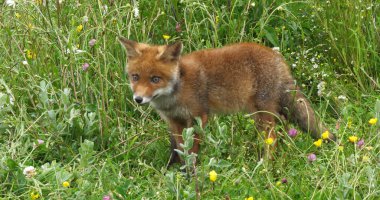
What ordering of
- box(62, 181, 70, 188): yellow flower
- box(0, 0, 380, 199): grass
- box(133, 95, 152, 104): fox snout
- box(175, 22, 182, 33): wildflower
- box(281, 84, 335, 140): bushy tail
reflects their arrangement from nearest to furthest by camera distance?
box(62, 181, 70, 188): yellow flower → box(0, 0, 380, 199): grass → box(133, 95, 152, 104): fox snout → box(281, 84, 335, 140): bushy tail → box(175, 22, 182, 33): wildflower

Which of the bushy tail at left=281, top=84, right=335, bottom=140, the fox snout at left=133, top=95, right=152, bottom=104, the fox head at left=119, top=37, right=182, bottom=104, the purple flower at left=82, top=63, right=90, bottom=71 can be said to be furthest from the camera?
the purple flower at left=82, top=63, right=90, bottom=71

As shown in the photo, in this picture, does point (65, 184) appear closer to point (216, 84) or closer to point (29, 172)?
point (29, 172)

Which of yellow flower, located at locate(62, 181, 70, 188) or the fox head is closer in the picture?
yellow flower, located at locate(62, 181, 70, 188)

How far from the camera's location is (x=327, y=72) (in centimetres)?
653

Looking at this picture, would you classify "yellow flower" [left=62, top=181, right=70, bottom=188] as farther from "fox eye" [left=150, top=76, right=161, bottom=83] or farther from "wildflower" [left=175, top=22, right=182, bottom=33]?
"wildflower" [left=175, top=22, right=182, bottom=33]

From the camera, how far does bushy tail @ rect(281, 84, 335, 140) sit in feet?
18.3

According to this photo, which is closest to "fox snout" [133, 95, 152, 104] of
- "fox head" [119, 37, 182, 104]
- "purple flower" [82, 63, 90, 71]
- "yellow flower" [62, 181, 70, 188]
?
"fox head" [119, 37, 182, 104]

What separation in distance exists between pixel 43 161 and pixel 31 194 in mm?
1031

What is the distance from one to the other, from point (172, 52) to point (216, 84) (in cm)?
44

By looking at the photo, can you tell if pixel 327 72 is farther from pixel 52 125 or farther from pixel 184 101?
pixel 52 125

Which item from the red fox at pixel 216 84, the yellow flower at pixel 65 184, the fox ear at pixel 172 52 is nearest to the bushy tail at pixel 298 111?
the red fox at pixel 216 84

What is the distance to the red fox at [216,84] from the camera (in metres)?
5.43

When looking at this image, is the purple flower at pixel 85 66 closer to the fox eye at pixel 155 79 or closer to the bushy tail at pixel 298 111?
the fox eye at pixel 155 79

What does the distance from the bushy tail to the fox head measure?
2.59 ft
